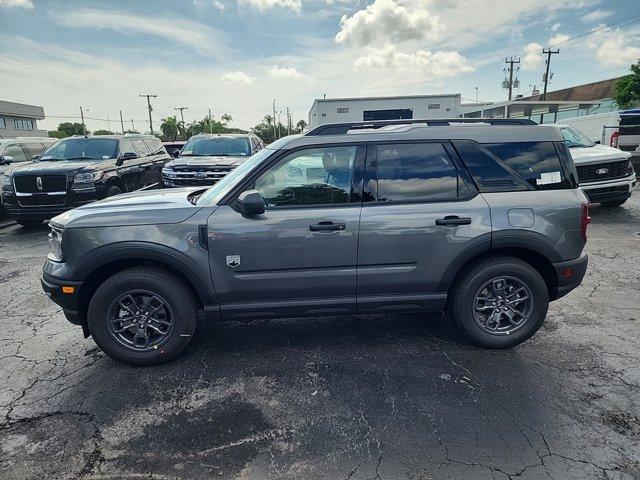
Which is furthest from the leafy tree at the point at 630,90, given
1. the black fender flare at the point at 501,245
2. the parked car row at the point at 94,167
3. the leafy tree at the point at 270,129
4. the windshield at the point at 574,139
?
the leafy tree at the point at 270,129

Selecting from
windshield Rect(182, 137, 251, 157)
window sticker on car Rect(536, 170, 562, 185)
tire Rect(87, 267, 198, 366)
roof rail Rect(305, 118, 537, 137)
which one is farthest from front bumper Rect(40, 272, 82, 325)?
windshield Rect(182, 137, 251, 157)

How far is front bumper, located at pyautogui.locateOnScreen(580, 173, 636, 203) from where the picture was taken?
8484mm

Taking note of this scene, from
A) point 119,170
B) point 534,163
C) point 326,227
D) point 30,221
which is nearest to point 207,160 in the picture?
point 119,170

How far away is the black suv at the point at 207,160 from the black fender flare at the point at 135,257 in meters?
5.77

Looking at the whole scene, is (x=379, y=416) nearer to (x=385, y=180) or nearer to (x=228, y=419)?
(x=228, y=419)

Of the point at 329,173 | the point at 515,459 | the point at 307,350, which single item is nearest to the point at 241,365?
the point at 307,350

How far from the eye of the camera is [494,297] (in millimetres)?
3559

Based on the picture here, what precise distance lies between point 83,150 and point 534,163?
30.6 ft

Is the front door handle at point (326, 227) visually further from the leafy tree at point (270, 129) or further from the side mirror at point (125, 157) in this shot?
the leafy tree at point (270, 129)

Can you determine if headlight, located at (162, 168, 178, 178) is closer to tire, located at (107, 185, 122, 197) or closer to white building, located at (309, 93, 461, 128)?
tire, located at (107, 185, 122, 197)

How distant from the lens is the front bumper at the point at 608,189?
8484mm

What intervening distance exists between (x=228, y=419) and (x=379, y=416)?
39.4 inches

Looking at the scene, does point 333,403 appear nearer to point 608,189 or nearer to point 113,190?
point 113,190

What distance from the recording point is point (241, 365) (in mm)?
3439
